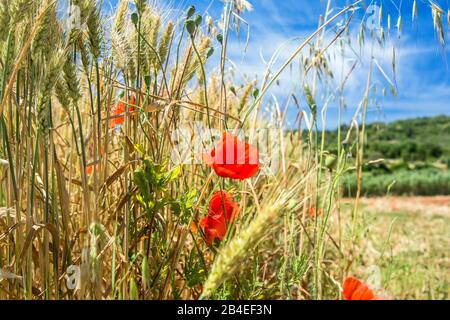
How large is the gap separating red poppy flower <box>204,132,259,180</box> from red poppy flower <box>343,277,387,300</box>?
19cm

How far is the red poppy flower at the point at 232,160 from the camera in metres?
0.71

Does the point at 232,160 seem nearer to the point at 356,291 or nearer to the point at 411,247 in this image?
the point at 356,291

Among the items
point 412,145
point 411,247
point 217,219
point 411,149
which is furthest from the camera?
point 412,145

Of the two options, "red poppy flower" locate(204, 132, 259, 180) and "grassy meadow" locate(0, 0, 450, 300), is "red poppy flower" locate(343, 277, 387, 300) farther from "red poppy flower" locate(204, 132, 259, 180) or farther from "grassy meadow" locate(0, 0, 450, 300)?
"red poppy flower" locate(204, 132, 259, 180)

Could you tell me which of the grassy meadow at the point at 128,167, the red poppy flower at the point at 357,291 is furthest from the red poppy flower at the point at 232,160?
the red poppy flower at the point at 357,291

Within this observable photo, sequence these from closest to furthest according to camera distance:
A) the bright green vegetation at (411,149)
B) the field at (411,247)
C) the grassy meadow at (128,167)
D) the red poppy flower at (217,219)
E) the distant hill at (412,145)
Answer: the grassy meadow at (128,167) < the red poppy flower at (217,219) < the field at (411,247) < the bright green vegetation at (411,149) < the distant hill at (412,145)

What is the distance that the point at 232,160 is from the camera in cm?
71

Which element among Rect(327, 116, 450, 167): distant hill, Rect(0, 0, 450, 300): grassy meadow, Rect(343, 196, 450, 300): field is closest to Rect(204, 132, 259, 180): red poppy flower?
Rect(0, 0, 450, 300): grassy meadow

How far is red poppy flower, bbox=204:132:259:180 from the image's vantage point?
71 cm

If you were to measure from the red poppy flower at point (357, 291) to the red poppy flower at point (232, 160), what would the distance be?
0.19 m

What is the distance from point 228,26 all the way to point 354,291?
43 cm

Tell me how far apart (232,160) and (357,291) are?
0.76 ft

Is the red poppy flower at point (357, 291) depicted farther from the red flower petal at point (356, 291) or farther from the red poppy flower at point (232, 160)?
the red poppy flower at point (232, 160)

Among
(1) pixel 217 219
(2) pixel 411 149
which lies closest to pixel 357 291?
(1) pixel 217 219
